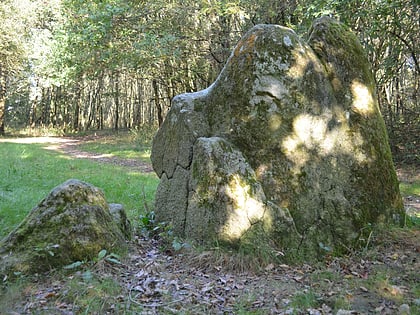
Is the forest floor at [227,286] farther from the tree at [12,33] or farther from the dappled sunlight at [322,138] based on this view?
the tree at [12,33]

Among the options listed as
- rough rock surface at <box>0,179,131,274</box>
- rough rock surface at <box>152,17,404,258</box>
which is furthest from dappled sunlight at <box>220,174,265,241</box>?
rough rock surface at <box>0,179,131,274</box>

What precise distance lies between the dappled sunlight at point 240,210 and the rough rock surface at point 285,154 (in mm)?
13

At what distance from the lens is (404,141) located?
1398 centimetres

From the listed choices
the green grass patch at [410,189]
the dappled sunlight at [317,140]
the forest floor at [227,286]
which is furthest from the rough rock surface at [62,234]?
the green grass patch at [410,189]

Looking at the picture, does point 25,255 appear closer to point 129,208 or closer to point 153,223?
point 153,223

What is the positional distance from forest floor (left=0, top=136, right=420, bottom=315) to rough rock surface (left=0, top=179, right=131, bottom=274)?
202 millimetres

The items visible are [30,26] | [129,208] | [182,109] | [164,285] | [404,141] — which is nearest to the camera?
[164,285]

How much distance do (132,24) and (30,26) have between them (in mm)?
17095

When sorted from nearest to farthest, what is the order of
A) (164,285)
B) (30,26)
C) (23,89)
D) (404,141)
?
(164,285)
(404,141)
(30,26)
(23,89)

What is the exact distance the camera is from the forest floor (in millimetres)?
3764

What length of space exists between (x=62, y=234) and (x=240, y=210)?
6.99 ft

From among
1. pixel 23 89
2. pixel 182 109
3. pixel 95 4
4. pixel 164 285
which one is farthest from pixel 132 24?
pixel 23 89

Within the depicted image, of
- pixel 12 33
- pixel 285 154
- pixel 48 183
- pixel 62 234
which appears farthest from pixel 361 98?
pixel 12 33

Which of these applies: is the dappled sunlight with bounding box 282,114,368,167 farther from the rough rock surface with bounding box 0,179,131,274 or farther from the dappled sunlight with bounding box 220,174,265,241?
the rough rock surface with bounding box 0,179,131,274
